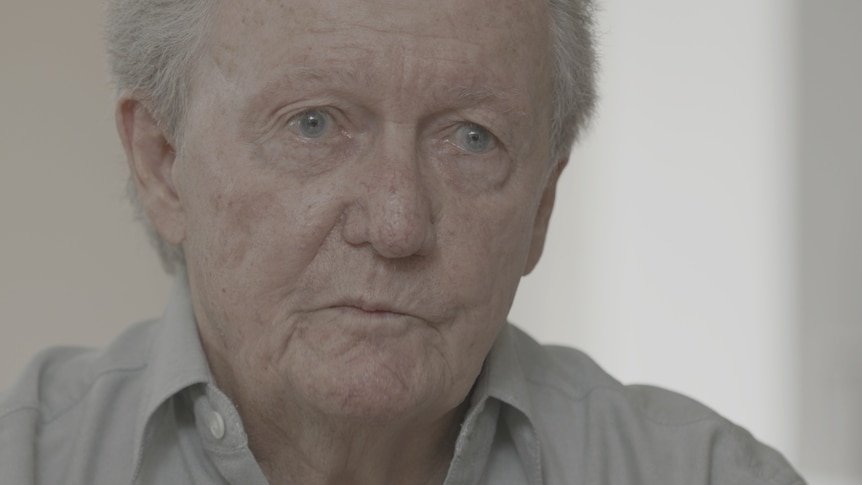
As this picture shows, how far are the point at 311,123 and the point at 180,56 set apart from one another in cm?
25

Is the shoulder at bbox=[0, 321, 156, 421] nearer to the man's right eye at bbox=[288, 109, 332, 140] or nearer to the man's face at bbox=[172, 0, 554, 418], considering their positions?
the man's face at bbox=[172, 0, 554, 418]

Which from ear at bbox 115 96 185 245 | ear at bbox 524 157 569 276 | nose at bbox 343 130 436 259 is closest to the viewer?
nose at bbox 343 130 436 259

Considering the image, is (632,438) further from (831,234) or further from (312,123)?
(831,234)

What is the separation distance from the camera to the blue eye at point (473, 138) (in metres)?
1.62

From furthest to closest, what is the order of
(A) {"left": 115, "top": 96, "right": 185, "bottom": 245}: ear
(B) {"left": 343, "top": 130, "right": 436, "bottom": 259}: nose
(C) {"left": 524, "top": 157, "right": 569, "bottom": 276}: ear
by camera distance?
1. (C) {"left": 524, "top": 157, "right": 569, "bottom": 276}: ear
2. (A) {"left": 115, "top": 96, "right": 185, "bottom": 245}: ear
3. (B) {"left": 343, "top": 130, "right": 436, "bottom": 259}: nose

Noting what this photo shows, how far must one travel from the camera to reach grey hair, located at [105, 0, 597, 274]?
1664mm

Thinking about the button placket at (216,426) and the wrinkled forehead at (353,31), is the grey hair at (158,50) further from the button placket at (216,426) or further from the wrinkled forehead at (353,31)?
the button placket at (216,426)

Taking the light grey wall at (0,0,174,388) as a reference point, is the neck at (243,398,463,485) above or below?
below

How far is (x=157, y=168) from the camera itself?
176 cm

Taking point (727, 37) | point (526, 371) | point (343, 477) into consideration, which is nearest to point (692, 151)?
point (727, 37)

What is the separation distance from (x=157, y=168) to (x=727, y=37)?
284cm

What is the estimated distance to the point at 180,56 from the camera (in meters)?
1.67

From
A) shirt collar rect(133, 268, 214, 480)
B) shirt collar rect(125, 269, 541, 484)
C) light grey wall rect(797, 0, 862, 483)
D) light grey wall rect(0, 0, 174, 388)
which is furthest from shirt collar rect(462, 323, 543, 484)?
light grey wall rect(797, 0, 862, 483)

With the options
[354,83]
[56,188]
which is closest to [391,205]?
[354,83]
